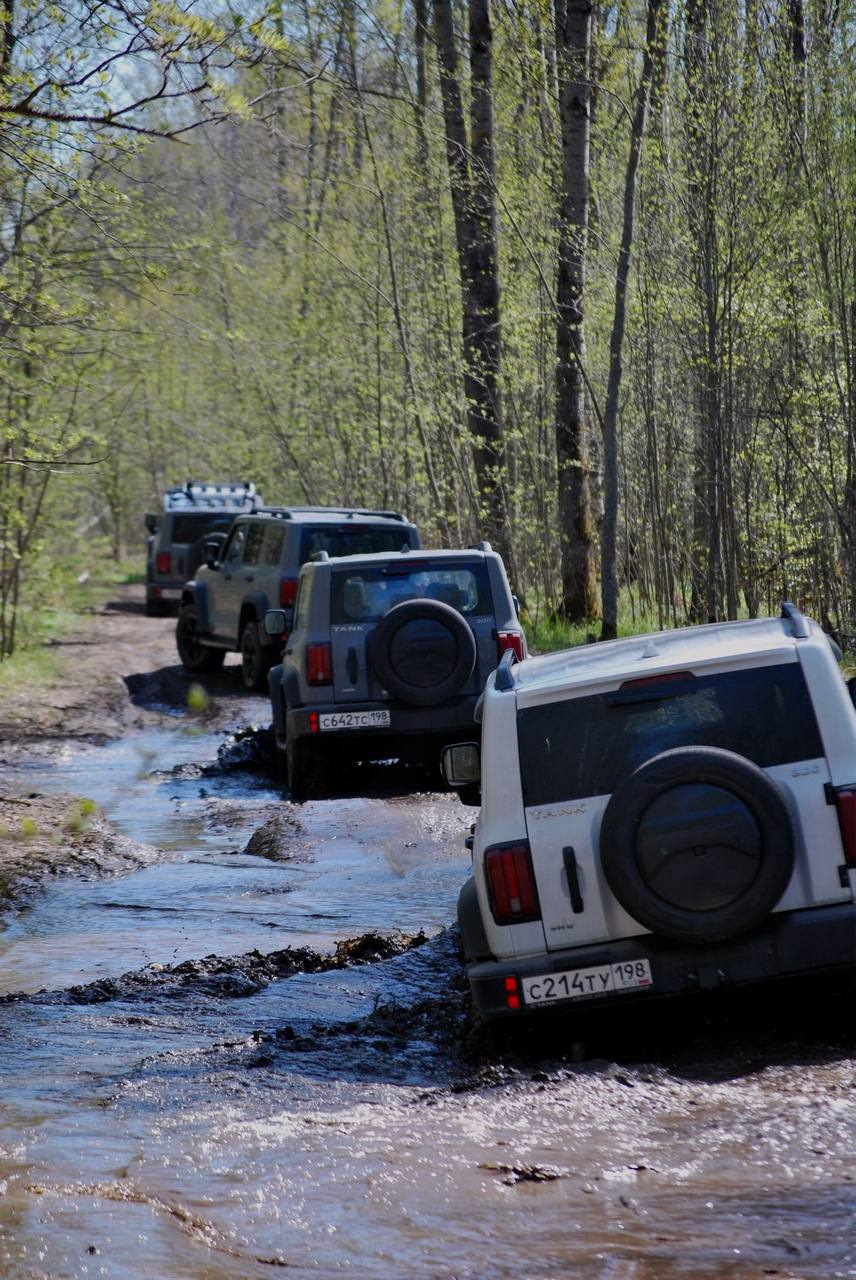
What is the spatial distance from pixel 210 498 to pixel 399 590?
1786 cm

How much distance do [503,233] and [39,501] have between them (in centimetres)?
659

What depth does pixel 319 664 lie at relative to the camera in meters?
11.4

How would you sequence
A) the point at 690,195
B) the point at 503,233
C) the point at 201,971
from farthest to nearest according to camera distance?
the point at 503,233 → the point at 690,195 → the point at 201,971

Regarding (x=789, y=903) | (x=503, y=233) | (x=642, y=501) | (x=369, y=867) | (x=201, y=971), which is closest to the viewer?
(x=789, y=903)

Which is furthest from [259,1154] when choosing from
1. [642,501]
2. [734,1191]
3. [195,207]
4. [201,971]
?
[195,207]

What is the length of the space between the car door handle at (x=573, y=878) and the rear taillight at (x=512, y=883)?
11 cm

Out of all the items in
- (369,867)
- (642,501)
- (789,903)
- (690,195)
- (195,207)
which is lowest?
(369,867)

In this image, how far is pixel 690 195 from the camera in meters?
13.7

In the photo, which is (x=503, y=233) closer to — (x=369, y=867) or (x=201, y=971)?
(x=369, y=867)

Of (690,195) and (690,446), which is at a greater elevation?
(690,195)

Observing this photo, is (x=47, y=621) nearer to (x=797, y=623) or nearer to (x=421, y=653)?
(x=421, y=653)

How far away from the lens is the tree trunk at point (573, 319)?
1681 centimetres

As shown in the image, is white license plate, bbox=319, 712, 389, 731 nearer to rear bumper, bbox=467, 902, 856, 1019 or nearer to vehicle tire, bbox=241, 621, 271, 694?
vehicle tire, bbox=241, 621, 271, 694

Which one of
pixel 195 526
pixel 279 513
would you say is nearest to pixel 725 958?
pixel 279 513
